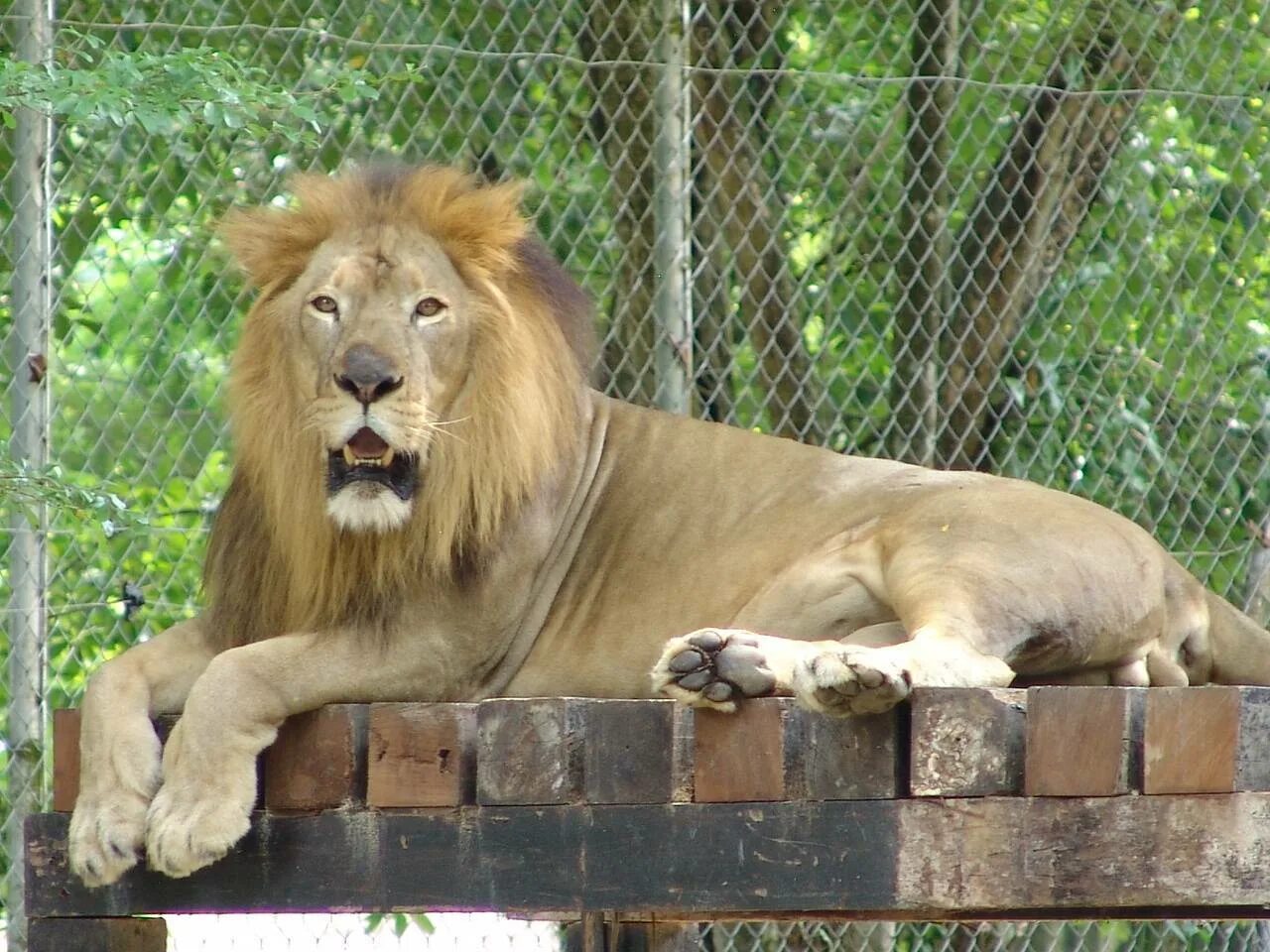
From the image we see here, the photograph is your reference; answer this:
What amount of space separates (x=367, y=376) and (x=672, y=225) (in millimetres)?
1911

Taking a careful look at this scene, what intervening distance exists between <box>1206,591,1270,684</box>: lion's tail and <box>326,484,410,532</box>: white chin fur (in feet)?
4.43

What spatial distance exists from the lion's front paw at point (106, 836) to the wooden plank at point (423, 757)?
1.30ft

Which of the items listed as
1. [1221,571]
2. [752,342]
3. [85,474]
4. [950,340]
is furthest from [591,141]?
[1221,571]

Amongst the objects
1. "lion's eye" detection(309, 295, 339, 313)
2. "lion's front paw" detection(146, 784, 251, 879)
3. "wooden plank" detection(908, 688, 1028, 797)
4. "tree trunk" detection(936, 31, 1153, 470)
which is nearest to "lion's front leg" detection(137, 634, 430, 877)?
"lion's front paw" detection(146, 784, 251, 879)

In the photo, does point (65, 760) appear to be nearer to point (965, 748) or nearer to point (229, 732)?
point (229, 732)

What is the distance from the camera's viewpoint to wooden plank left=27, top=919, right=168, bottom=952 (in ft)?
9.29

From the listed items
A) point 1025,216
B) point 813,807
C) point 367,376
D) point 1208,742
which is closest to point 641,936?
point 367,376

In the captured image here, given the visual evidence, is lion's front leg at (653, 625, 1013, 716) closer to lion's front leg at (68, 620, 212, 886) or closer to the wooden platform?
the wooden platform

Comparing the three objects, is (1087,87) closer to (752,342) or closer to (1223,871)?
(752,342)

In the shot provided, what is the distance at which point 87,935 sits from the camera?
283 cm

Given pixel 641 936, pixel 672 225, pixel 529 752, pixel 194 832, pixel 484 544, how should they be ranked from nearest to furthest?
pixel 529 752, pixel 194 832, pixel 484 544, pixel 641 936, pixel 672 225

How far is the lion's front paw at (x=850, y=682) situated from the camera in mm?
2174

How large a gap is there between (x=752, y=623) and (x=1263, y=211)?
2837 millimetres

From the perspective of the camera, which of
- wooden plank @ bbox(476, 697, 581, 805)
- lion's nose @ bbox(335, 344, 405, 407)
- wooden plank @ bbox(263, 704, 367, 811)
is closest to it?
wooden plank @ bbox(476, 697, 581, 805)
